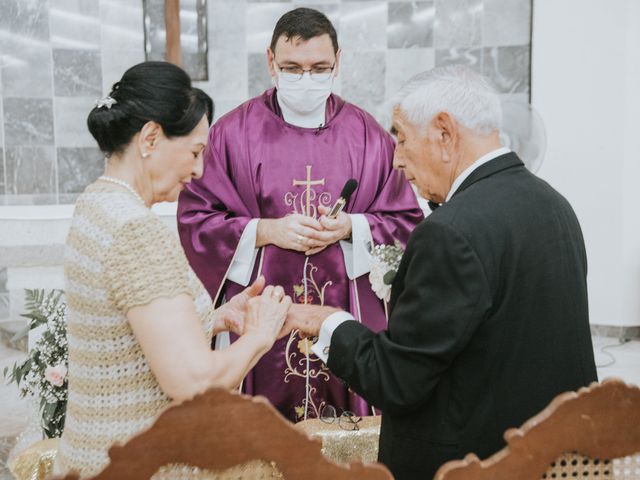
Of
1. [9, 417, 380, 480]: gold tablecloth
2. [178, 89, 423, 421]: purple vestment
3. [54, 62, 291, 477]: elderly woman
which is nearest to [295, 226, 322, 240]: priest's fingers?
[178, 89, 423, 421]: purple vestment

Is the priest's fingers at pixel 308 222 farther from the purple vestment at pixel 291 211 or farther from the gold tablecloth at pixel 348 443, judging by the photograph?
the gold tablecloth at pixel 348 443

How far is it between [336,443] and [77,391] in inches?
50.2

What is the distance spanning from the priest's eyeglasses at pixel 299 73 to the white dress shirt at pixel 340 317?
1360 mm

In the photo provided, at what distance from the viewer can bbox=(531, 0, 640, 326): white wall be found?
5645 mm

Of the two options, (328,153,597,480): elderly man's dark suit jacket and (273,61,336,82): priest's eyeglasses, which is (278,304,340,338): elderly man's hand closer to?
(328,153,597,480): elderly man's dark suit jacket

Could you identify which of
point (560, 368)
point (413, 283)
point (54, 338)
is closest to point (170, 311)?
point (413, 283)

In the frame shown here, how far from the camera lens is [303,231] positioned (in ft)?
9.04

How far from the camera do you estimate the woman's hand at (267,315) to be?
1.73 meters

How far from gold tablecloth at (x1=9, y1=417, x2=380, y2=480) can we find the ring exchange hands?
0.66m

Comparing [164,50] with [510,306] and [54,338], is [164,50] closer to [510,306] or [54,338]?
[54,338]

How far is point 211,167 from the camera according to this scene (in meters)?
3.01

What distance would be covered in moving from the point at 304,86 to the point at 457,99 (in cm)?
143

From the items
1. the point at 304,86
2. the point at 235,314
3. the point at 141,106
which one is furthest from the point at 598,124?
the point at 141,106

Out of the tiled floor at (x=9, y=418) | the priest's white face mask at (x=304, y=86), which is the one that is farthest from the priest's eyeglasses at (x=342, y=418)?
the tiled floor at (x=9, y=418)
